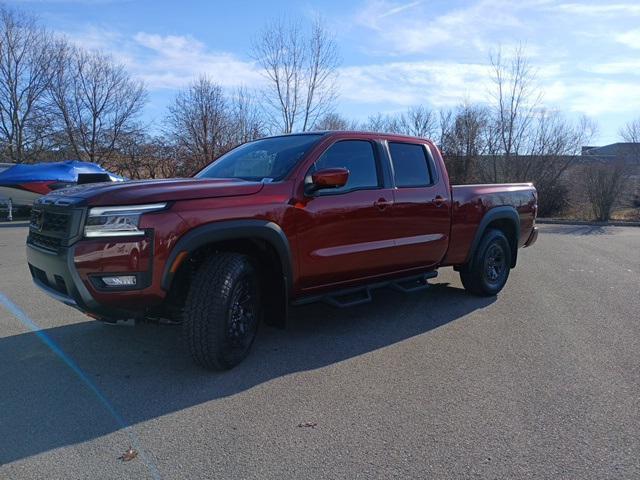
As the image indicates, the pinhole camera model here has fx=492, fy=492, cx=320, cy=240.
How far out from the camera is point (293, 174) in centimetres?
421

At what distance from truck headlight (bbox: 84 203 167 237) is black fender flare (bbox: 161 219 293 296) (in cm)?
31

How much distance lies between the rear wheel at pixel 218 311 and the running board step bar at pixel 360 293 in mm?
645

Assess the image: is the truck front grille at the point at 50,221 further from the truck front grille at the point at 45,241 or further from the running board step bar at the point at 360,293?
the running board step bar at the point at 360,293

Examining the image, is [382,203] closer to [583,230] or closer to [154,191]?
[154,191]

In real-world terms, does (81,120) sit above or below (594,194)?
above

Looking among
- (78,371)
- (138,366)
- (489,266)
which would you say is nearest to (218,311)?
(138,366)

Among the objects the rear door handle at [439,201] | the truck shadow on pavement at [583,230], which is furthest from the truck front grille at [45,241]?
the truck shadow on pavement at [583,230]

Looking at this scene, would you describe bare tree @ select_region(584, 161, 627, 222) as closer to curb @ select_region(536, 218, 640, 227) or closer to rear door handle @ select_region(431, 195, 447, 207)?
curb @ select_region(536, 218, 640, 227)

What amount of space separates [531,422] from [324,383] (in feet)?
4.78

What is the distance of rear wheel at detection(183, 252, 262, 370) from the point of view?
3.66m

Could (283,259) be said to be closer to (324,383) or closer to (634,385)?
(324,383)

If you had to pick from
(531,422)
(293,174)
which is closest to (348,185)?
(293,174)

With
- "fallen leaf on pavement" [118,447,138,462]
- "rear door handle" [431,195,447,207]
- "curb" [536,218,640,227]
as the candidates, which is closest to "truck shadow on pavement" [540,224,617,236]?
"curb" [536,218,640,227]

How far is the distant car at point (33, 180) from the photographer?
15250 millimetres
